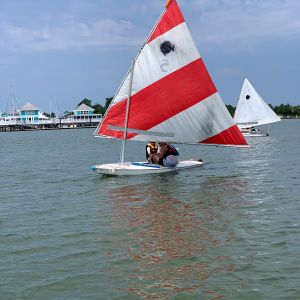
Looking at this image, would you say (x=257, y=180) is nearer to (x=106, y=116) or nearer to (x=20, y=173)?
(x=106, y=116)

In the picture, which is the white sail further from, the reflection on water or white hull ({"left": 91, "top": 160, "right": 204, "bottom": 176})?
the reflection on water

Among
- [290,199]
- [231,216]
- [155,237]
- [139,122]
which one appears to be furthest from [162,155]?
[155,237]

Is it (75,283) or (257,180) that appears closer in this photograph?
(75,283)

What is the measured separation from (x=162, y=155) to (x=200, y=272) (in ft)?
58.8

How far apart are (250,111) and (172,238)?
65.9 m

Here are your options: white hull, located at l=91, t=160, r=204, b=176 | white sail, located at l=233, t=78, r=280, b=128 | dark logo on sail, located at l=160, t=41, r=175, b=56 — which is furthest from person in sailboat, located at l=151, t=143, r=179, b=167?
white sail, located at l=233, t=78, r=280, b=128

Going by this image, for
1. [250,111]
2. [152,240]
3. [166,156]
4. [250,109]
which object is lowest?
[152,240]

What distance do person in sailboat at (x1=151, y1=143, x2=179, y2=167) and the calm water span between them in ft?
5.21

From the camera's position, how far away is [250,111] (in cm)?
7938

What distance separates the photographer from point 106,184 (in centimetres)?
2728

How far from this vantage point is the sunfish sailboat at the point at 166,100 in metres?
29.1

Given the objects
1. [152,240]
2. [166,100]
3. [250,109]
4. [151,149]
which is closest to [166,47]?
[166,100]

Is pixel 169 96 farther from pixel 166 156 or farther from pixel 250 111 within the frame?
pixel 250 111

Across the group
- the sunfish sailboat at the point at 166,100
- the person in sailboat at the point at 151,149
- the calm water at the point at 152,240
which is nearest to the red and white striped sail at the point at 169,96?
the sunfish sailboat at the point at 166,100
